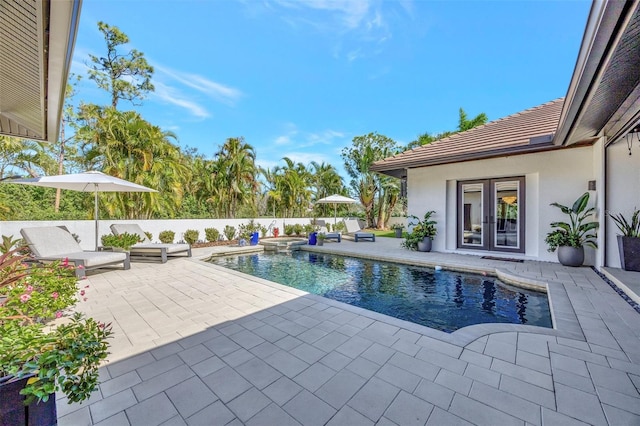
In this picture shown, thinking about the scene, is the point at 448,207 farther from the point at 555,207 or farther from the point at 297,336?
the point at 297,336

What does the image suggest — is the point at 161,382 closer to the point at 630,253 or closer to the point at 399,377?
the point at 399,377

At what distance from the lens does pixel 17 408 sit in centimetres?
136

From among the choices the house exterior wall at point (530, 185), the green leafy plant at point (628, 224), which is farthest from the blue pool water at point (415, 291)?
the house exterior wall at point (530, 185)

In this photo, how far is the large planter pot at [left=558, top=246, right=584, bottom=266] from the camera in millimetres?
7008

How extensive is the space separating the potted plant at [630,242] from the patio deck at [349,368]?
2287 mm

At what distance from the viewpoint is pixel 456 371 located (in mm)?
2541

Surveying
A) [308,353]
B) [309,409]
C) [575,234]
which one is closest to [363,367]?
[308,353]

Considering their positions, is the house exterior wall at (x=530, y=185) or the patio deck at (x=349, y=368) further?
the house exterior wall at (x=530, y=185)

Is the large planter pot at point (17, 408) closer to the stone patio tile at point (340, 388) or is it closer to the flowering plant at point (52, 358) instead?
the flowering plant at point (52, 358)

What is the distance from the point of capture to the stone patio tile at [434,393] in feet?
6.99

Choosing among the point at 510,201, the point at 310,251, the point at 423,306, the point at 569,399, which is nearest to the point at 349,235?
the point at 310,251

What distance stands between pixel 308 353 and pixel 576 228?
8.79 metres

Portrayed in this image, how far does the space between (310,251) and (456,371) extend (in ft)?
30.6

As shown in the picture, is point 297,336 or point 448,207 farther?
point 448,207
